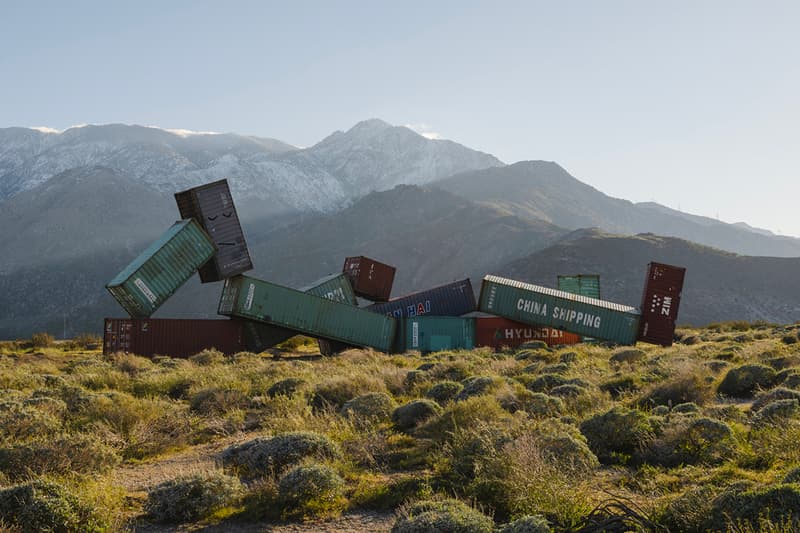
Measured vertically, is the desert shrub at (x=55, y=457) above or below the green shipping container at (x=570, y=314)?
below

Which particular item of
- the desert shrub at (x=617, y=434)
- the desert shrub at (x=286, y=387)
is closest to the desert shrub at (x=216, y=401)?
the desert shrub at (x=286, y=387)

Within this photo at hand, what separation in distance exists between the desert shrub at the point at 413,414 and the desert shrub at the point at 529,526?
6.96m

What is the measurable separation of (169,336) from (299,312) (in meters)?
7.94

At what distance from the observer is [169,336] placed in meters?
34.9

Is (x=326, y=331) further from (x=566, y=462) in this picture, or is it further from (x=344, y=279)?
(x=566, y=462)

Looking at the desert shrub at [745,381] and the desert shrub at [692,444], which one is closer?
the desert shrub at [692,444]

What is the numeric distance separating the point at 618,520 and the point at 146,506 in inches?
268

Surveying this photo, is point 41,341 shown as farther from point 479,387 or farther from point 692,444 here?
point 692,444

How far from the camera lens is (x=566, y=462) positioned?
9555 millimetres

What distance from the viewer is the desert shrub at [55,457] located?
9.66 metres

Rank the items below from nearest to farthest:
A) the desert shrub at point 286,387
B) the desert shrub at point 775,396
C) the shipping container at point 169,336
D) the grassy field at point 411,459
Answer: the grassy field at point 411,459 < the desert shrub at point 775,396 < the desert shrub at point 286,387 < the shipping container at point 169,336

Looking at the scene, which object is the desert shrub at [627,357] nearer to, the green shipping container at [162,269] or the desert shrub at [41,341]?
the green shipping container at [162,269]

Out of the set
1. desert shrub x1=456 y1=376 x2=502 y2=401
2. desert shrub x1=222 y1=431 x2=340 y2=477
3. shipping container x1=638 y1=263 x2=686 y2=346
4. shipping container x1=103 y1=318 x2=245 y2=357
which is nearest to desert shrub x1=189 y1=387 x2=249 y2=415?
desert shrub x1=222 y1=431 x2=340 y2=477

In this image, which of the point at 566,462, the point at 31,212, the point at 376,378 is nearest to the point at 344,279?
the point at 376,378
